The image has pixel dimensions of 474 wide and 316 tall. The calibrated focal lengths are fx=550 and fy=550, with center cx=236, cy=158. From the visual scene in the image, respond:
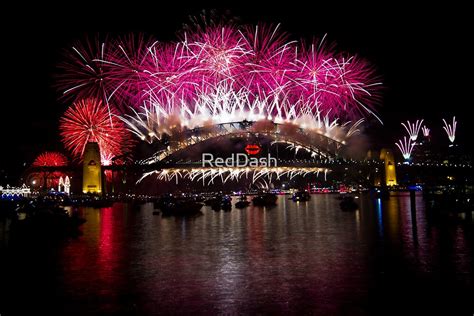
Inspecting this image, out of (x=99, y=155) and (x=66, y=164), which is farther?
(x=66, y=164)

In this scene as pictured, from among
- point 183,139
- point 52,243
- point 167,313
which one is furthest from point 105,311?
point 183,139

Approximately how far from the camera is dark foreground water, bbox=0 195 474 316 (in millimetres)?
13109

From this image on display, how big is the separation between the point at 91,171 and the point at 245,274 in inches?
2980

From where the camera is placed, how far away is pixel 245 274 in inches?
684

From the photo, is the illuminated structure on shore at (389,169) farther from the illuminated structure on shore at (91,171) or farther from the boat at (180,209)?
the boat at (180,209)

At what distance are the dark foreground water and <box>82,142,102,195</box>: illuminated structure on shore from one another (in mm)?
60510

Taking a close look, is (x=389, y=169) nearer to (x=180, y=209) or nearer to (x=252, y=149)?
(x=252, y=149)

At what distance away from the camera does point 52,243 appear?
26.6 metres

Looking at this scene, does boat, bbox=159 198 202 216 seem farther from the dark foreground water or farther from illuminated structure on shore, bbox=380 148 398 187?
illuminated structure on shore, bbox=380 148 398 187

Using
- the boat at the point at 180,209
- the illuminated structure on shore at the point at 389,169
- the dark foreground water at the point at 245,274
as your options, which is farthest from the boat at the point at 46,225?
the illuminated structure on shore at the point at 389,169

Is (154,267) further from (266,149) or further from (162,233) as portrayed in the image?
(266,149)

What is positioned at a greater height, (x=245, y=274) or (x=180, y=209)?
(x=180, y=209)

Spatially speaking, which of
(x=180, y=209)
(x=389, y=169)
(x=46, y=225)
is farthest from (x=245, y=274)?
(x=389, y=169)

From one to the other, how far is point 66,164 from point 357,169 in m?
56.2
